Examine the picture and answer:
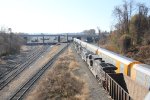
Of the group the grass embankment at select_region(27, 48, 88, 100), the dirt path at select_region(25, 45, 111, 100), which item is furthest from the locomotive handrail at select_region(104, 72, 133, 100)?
the grass embankment at select_region(27, 48, 88, 100)

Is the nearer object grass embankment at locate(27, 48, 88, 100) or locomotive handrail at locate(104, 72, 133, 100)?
locomotive handrail at locate(104, 72, 133, 100)

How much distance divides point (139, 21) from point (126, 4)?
7.60 metres

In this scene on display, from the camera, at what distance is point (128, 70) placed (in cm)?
2741

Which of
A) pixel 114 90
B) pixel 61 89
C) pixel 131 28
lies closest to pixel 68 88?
pixel 61 89

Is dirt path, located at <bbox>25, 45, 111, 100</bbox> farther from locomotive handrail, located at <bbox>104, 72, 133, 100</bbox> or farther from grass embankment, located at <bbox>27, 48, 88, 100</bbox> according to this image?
locomotive handrail, located at <bbox>104, 72, 133, 100</bbox>

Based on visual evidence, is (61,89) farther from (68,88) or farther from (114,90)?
(114,90)

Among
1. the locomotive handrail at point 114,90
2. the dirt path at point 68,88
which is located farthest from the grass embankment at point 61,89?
the locomotive handrail at point 114,90

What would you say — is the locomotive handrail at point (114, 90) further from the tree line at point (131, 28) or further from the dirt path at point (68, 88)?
the tree line at point (131, 28)

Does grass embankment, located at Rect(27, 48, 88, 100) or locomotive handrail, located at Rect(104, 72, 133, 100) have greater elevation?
locomotive handrail, located at Rect(104, 72, 133, 100)

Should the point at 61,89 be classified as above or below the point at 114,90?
below

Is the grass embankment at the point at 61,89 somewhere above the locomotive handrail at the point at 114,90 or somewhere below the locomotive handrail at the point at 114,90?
below

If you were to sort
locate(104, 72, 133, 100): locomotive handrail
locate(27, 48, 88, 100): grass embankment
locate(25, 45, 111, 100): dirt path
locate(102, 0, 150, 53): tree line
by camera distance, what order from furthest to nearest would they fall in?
locate(102, 0, 150, 53): tree line, locate(27, 48, 88, 100): grass embankment, locate(25, 45, 111, 100): dirt path, locate(104, 72, 133, 100): locomotive handrail

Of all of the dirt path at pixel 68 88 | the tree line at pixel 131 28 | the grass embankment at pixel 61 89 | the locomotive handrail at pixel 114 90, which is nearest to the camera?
the locomotive handrail at pixel 114 90

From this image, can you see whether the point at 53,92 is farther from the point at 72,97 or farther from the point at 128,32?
the point at 128,32
